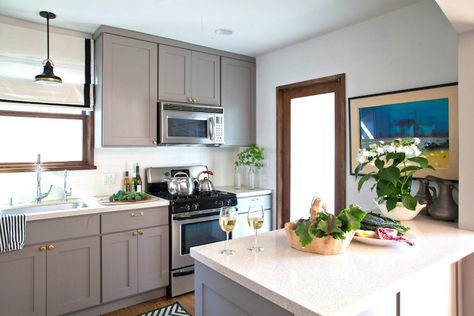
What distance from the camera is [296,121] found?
3533mm

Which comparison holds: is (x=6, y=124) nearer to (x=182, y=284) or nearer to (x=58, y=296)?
(x=58, y=296)

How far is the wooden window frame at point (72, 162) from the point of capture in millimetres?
2822

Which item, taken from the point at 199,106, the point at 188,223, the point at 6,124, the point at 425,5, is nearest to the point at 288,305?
the point at 188,223

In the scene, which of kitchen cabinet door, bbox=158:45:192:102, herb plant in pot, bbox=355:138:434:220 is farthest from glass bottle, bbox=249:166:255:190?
herb plant in pot, bbox=355:138:434:220

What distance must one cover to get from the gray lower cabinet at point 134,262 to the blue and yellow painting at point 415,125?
1.99 m

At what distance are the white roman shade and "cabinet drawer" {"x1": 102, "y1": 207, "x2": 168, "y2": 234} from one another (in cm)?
113

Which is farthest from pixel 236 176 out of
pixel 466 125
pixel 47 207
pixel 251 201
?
pixel 466 125

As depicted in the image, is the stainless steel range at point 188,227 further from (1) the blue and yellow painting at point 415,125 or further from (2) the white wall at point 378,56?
(1) the blue and yellow painting at point 415,125

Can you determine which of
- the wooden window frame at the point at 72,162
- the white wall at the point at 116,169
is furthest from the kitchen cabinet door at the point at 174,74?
the wooden window frame at the point at 72,162

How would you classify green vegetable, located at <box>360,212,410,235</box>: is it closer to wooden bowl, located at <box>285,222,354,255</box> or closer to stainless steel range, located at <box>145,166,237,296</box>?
wooden bowl, located at <box>285,222,354,255</box>

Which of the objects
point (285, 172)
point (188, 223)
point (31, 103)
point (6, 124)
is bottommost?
point (188, 223)

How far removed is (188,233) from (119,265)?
0.65 metres

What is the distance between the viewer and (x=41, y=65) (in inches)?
112

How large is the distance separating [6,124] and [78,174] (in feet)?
2.37
